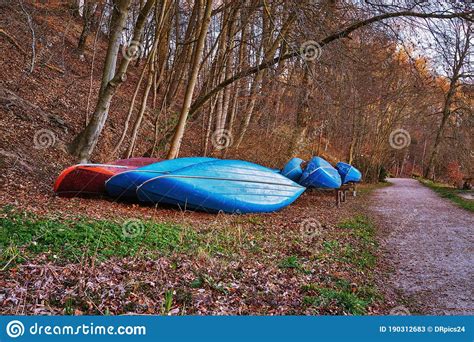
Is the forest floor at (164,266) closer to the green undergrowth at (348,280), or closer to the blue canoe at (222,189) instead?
the green undergrowth at (348,280)

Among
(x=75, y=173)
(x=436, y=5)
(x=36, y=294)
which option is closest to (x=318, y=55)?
(x=436, y=5)

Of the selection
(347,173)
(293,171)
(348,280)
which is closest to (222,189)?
(293,171)

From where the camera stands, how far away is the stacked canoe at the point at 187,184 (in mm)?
6801

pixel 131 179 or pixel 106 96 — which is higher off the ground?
pixel 106 96

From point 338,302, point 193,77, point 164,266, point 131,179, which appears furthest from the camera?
point 193,77

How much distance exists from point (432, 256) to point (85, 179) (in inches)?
226

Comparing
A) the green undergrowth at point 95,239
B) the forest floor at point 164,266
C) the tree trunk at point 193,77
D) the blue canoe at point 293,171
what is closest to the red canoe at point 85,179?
the forest floor at point 164,266

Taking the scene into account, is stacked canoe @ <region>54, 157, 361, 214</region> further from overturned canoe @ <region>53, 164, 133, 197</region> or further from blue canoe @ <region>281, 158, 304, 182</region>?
blue canoe @ <region>281, 158, 304, 182</region>

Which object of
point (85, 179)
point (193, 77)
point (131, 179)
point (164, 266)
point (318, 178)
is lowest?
point (164, 266)

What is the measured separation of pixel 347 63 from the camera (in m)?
7.72

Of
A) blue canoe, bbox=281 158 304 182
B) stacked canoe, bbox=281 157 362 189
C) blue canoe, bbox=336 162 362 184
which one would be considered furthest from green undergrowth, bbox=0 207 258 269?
blue canoe, bbox=336 162 362 184

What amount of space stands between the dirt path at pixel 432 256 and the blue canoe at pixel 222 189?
2.32 m

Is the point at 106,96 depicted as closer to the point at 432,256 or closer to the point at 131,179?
the point at 131,179

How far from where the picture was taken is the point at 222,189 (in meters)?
7.68
